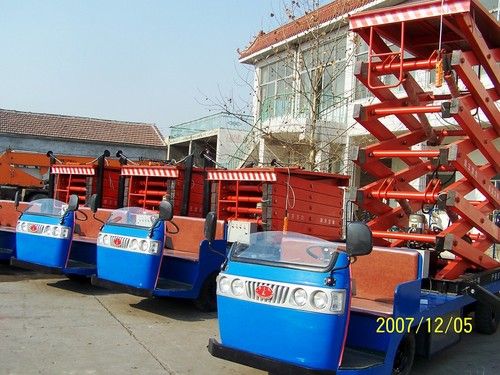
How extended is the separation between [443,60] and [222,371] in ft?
12.8

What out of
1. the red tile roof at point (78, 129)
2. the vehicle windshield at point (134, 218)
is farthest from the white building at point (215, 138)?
the vehicle windshield at point (134, 218)

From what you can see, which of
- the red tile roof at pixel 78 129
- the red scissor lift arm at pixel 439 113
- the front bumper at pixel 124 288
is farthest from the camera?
the red tile roof at pixel 78 129

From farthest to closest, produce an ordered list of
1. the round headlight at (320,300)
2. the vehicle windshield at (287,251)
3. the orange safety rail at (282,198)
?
the orange safety rail at (282,198) < the vehicle windshield at (287,251) < the round headlight at (320,300)

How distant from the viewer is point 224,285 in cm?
462

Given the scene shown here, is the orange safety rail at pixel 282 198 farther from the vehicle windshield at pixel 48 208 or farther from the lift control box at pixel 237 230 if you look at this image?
the vehicle windshield at pixel 48 208

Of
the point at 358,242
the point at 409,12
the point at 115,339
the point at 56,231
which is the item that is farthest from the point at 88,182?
the point at 358,242

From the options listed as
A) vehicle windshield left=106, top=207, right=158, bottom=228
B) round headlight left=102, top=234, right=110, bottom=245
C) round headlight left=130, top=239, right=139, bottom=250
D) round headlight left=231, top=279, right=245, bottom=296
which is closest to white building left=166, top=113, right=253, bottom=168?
vehicle windshield left=106, top=207, right=158, bottom=228

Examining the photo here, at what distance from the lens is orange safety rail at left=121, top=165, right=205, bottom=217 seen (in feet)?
34.6

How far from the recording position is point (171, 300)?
8352mm

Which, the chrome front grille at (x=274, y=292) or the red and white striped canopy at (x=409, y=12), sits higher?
the red and white striped canopy at (x=409, y=12)

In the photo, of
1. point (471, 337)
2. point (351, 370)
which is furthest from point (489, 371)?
point (351, 370)

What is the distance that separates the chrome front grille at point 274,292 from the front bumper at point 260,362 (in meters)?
0.44

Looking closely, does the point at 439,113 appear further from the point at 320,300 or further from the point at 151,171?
the point at 151,171

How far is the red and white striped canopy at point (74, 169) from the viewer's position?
39.8 ft
